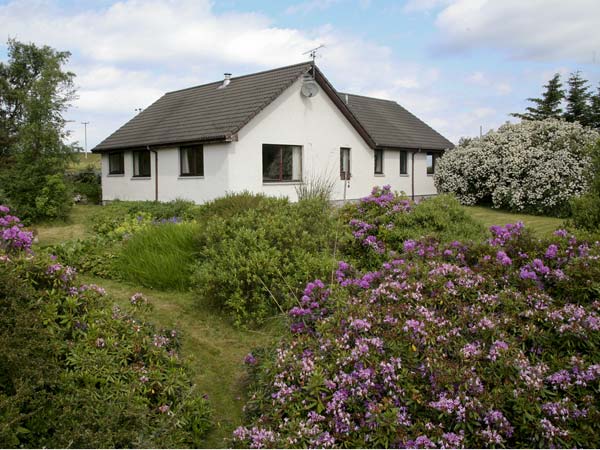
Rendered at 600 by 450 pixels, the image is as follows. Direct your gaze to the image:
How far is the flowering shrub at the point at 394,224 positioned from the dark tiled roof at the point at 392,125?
15626mm

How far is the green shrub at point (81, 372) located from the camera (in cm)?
316

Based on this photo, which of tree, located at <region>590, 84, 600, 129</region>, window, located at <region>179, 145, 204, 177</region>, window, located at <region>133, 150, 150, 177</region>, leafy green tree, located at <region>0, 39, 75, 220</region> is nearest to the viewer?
leafy green tree, located at <region>0, 39, 75, 220</region>

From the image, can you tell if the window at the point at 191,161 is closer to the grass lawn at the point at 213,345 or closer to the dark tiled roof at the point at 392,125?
the dark tiled roof at the point at 392,125

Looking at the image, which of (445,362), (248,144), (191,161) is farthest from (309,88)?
(445,362)

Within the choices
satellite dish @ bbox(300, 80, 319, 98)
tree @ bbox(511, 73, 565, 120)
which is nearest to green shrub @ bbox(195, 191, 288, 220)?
satellite dish @ bbox(300, 80, 319, 98)

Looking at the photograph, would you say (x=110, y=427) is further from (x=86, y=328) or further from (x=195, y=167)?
(x=195, y=167)

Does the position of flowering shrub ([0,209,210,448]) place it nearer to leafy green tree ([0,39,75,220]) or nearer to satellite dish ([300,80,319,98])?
leafy green tree ([0,39,75,220])

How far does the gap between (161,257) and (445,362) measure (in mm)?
5356

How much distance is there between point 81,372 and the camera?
361 centimetres

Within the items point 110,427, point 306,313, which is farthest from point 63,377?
point 306,313

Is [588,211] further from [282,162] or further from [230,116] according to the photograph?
[230,116]

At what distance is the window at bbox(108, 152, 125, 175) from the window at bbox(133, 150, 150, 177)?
3.92 feet

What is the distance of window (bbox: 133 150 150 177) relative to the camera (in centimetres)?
2162

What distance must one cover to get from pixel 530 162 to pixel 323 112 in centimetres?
844
